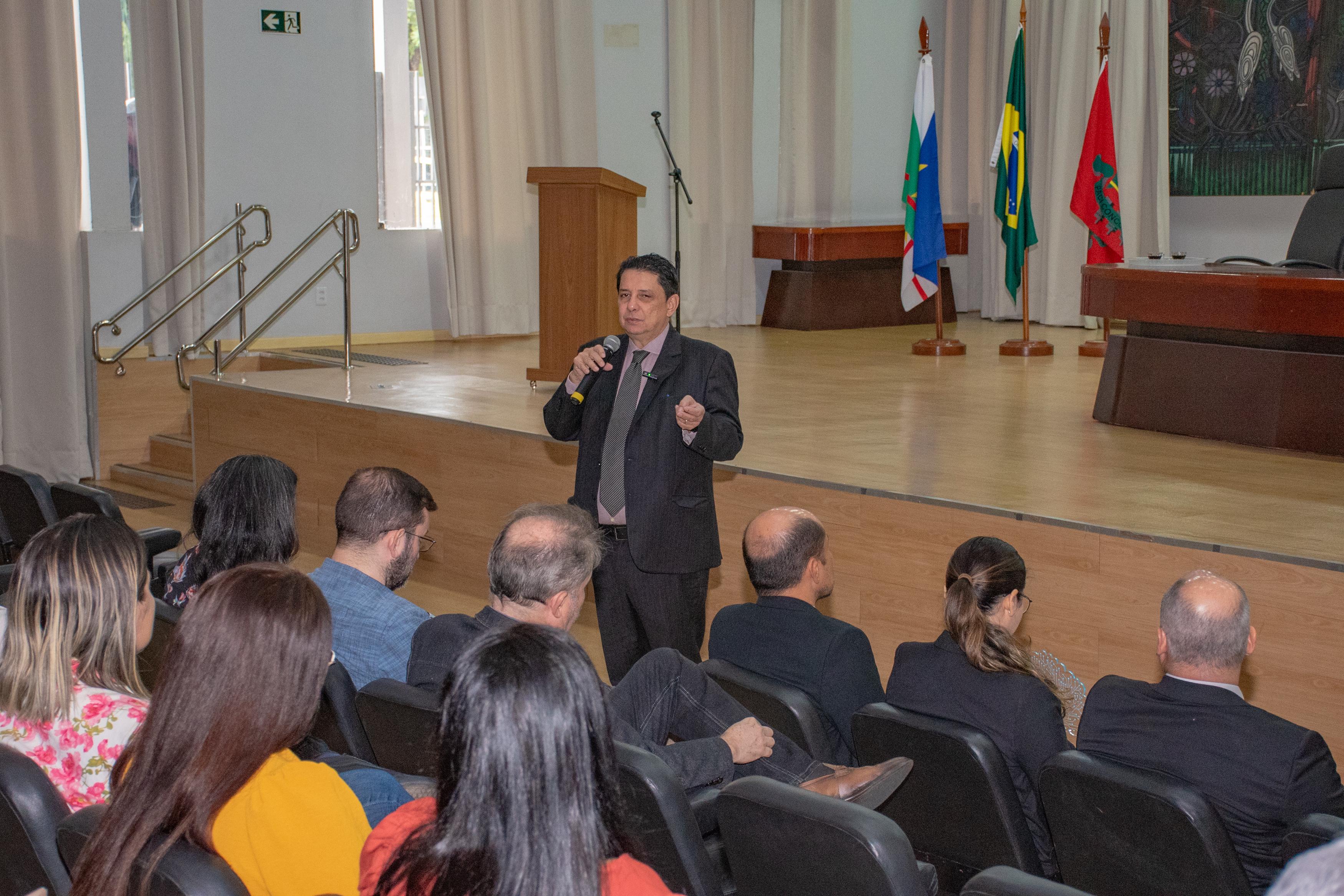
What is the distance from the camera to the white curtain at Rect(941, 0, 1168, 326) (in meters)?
10.1

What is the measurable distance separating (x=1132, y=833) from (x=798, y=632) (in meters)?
0.82

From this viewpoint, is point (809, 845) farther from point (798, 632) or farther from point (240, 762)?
point (798, 632)

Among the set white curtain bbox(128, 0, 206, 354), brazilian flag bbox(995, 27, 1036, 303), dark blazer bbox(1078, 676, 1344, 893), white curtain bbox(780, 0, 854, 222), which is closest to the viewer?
dark blazer bbox(1078, 676, 1344, 893)

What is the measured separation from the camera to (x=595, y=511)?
12.0 feet

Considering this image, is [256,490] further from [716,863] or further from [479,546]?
[479,546]

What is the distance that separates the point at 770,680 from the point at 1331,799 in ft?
3.37

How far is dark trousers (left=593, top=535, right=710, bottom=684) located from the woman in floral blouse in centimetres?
157

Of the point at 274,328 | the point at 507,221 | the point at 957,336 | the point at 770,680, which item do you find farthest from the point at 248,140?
the point at 770,680

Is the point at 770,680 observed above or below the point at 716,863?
above

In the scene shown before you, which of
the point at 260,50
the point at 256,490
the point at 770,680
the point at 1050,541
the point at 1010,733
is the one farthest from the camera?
the point at 260,50

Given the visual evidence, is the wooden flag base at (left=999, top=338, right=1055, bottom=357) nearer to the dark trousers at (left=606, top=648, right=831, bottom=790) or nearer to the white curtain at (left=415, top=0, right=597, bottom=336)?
the white curtain at (left=415, top=0, right=597, bottom=336)

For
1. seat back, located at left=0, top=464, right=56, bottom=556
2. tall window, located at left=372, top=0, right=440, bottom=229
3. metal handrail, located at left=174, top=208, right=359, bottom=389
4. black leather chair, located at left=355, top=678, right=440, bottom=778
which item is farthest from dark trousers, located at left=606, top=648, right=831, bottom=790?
tall window, located at left=372, top=0, right=440, bottom=229

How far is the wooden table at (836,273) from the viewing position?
10391 mm

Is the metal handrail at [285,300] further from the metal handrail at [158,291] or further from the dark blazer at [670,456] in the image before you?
the dark blazer at [670,456]
